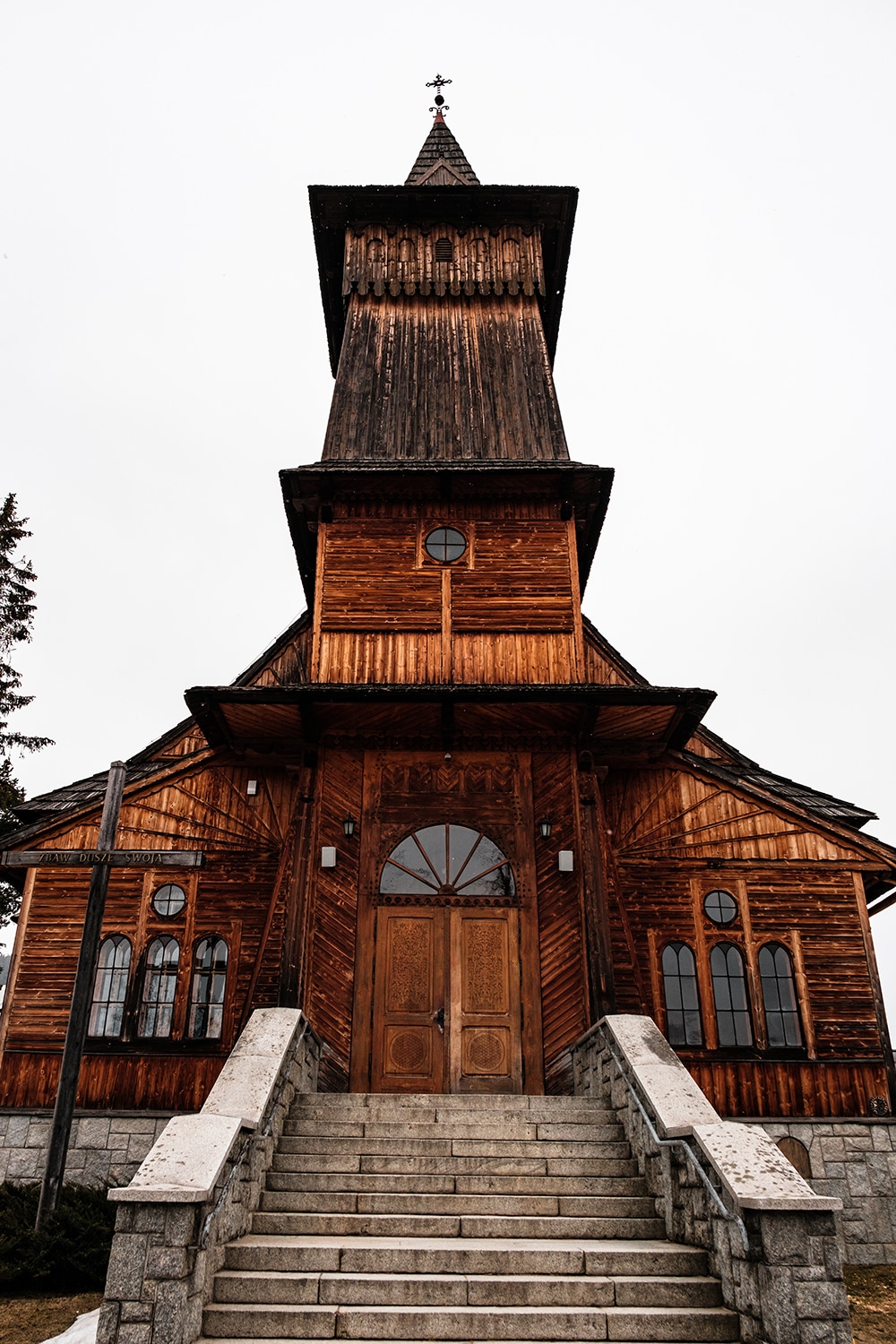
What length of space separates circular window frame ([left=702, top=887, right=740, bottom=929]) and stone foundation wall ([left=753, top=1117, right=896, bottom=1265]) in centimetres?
250

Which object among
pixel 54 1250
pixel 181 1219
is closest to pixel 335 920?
pixel 54 1250

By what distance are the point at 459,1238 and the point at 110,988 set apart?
763 cm

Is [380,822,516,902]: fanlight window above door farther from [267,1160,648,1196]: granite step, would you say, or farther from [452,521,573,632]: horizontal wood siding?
[267,1160,648,1196]: granite step

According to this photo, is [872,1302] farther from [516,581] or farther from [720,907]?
[516,581]

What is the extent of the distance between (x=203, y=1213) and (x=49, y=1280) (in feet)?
11.1

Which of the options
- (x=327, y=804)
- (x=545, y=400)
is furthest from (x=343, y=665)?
(x=545, y=400)

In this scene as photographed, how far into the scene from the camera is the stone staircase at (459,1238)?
242 inches

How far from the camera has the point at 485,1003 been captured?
39.4 feet

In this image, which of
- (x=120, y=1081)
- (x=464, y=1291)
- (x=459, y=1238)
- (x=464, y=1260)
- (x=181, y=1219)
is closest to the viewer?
(x=181, y=1219)

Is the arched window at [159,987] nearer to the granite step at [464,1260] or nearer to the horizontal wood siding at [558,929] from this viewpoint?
the horizontal wood siding at [558,929]

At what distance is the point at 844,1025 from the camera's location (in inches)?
524

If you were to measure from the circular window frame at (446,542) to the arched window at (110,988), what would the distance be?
6.73 m

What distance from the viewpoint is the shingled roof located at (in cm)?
1992

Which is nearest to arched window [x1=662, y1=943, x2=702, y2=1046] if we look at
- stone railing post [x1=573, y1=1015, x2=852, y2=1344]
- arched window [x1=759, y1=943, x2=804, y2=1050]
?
arched window [x1=759, y1=943, x2=804, y2=1050]
